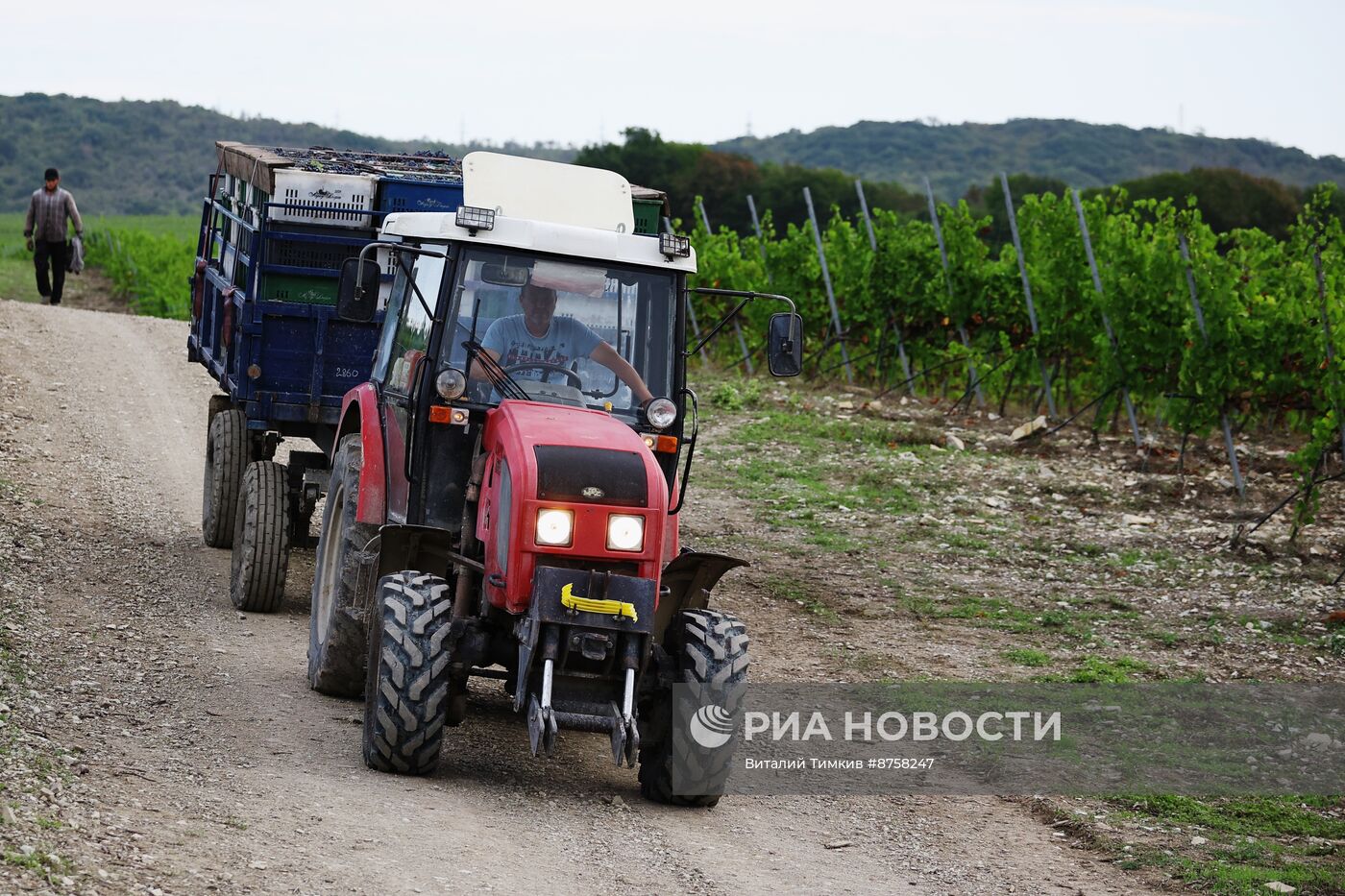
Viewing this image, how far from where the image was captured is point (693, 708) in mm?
6250

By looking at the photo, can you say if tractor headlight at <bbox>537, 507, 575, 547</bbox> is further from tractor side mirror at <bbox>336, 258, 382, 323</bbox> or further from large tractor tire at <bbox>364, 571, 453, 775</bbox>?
tractor side mirror at <bbox>336, 258, 382, 323</bbox>

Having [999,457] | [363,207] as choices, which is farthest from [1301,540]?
[363,207]

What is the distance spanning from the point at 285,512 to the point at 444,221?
118 inches

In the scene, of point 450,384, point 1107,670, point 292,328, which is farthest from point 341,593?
point 1107,670

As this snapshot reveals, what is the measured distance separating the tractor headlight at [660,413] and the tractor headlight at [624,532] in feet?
3.33

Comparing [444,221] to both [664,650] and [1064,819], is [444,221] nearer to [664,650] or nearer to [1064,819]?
[664,650]

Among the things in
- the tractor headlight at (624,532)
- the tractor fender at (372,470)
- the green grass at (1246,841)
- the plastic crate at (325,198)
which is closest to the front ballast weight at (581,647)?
the tractor headlight at (624,532)

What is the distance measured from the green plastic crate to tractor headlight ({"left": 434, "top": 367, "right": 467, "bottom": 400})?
3.03m

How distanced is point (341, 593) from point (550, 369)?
4.68ft

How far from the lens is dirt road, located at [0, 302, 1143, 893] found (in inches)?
202

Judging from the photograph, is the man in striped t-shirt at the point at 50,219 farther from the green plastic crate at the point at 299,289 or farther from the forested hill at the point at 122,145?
the forested hill at the point at 122,145

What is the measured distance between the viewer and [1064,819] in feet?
22.4

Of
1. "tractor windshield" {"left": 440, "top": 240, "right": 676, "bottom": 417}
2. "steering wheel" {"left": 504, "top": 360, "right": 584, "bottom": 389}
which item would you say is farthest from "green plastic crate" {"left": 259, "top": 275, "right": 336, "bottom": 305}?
"steering wheel" {"left": 504, "top": 360, "right": 584, "bottom": 389}

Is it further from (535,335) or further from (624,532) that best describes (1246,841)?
(535,335)
